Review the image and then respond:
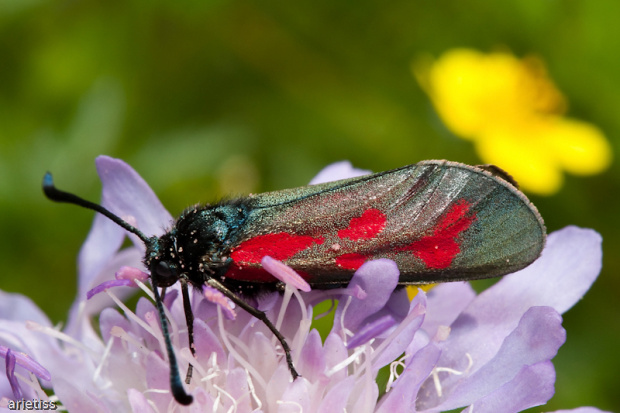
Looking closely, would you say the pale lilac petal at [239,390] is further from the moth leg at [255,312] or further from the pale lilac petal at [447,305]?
the pale lilac petal at [447,305]

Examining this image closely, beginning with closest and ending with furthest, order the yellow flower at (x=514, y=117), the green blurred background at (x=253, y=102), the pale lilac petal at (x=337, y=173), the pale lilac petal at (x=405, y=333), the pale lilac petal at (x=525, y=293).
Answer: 1. the pale lilac petal at (x=405, y=333)
2. the pale lilac petal at (x=525, y=293)
3. the pale lilac petal at (x=337, y=173)
4. the green blurred background at (x=253, y=102)
5. the yellow flower at (x=514, y=117)

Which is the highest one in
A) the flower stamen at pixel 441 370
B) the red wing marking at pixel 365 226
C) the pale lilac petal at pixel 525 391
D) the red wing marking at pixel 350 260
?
the red wing marking at pixel 365 226

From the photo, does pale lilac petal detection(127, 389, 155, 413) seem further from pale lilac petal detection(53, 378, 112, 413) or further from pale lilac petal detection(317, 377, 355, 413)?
pale lilac petal detection(317, 377, 355, 413)

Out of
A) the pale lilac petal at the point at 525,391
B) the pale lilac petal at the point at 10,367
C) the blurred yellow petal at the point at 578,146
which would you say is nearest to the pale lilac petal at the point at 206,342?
the pale lilac petal at the point at 10,367

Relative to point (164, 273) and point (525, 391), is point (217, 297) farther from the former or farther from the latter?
point (525, 391)

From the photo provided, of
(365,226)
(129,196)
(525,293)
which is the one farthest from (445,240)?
(129,196)

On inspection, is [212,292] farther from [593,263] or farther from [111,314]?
[593,263]

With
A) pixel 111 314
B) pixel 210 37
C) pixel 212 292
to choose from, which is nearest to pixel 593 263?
pixel 212 292
